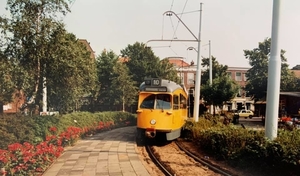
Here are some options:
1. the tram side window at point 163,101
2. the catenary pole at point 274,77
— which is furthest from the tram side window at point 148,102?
the catenary pole at point 274,77

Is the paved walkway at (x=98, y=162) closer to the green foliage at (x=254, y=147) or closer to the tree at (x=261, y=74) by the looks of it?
the green foliage at (x=254, y=147)

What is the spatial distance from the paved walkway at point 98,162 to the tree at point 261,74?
111 ft

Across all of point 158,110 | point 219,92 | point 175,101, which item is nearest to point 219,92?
point 219,92

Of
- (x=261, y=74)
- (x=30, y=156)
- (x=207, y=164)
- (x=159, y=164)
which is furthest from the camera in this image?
(x=261, y=74)

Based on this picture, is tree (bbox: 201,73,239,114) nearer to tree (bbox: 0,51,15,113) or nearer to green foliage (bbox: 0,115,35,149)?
tree (bbox: 0,51,15,113)

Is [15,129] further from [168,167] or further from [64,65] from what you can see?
[168,167]

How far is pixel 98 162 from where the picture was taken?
10.2 m

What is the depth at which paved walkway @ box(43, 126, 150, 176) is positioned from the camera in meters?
8.92

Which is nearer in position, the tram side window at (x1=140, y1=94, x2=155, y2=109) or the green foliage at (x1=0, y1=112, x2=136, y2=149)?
→ the green foliage at (x1=0, y1=112, x2=136, y2=149)

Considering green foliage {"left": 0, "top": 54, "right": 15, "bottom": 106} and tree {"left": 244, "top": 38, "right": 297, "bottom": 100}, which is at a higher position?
tree {"left": 244, "top": 38, "right": 297, "bottom": 100}

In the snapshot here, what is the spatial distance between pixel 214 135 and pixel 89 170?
16.4 feet

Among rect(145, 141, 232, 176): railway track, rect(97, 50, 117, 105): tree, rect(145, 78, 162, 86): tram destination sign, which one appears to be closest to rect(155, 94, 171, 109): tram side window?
rect(145, 78, 162, 86): tram destination sign

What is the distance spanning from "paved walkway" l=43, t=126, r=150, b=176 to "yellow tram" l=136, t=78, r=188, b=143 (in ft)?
4.26

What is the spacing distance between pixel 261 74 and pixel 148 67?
16.3 metres
